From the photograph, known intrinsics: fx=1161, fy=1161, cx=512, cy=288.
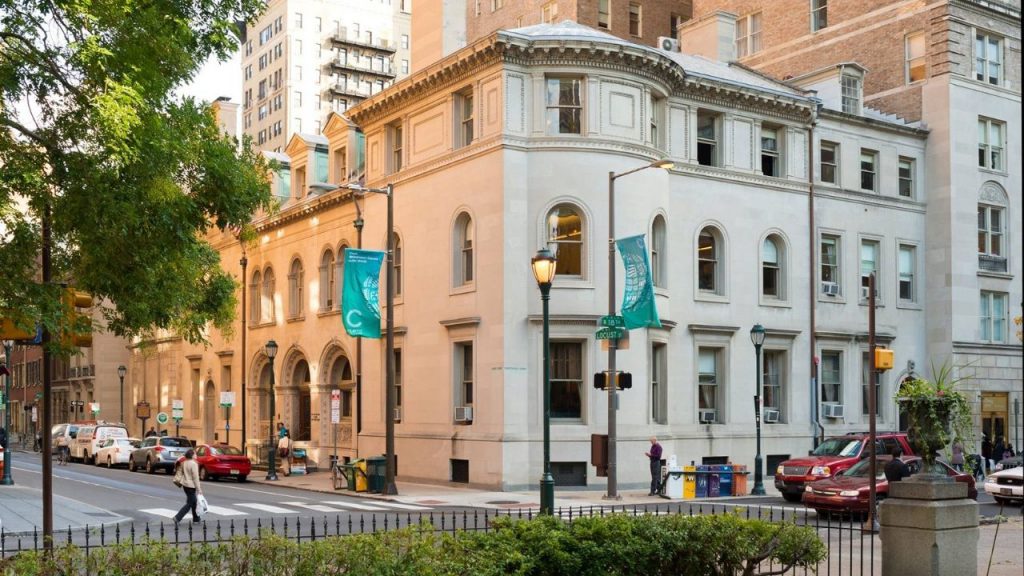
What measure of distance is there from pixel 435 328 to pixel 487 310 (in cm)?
317

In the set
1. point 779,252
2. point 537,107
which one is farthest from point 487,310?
point 779,252

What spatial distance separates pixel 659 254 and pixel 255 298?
23924 millimetres

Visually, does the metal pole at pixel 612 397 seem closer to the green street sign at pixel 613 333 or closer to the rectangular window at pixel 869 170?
the green street sign at pixel 613 333

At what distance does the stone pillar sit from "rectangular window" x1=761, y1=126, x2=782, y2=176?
2942cm

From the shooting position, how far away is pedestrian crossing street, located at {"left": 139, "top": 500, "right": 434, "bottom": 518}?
90.2ft

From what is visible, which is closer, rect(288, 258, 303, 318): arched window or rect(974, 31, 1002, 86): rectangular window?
rect(974, 31, 1002, 86): rectangular window

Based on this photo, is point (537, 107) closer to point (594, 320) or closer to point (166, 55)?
point (594, 320)

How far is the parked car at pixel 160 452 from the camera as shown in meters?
47.0

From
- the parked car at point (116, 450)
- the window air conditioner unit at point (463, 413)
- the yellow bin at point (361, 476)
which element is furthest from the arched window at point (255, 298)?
the yellow bin at point (361, 476)

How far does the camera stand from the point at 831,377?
143 ft

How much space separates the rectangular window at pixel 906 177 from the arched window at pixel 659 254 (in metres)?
13.3

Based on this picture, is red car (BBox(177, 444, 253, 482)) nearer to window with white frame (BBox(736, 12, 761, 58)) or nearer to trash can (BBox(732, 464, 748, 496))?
trash can (BBox(732, 464, 748, 496))

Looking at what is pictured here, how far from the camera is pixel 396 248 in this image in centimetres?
4209

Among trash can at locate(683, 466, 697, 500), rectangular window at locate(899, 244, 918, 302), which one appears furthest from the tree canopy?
rectangular window at locate(899, 244, 918, 302)
